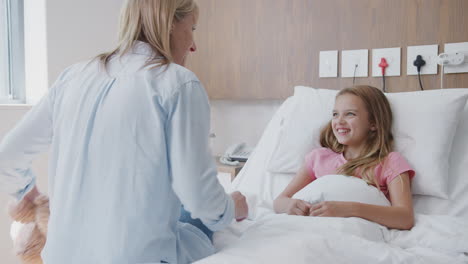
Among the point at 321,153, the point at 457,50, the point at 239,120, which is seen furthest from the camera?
the point at 239,120

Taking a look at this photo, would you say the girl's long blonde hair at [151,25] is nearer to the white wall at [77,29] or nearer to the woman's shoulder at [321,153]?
the woman's shoulder at [321,153]

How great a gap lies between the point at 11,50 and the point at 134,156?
1836 millimetres

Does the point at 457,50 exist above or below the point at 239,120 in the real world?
above

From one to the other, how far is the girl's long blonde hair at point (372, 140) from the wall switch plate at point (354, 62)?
47cm

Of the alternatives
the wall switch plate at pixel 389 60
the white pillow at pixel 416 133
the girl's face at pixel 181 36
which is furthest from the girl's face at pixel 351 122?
the girl's face at pixel 181 36

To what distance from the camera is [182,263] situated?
100 centimetres

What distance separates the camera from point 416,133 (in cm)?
150

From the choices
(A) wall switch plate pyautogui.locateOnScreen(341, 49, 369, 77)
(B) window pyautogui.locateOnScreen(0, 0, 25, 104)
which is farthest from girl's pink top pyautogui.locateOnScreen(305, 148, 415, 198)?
(B) window pyautogui.locateOnScreen(0, 0, 25, 104)

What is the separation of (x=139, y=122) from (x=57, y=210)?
0.97 feet

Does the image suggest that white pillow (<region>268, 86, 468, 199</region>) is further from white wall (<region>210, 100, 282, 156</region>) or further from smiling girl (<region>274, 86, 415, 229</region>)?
white wall (<region>210, 100, 282, 156</region>)

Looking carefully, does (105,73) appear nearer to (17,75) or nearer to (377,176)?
(377,176)

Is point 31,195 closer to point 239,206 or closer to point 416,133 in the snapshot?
point 239,206

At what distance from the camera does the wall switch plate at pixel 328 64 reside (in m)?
2.08

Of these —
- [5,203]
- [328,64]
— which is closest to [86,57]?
[5,203]
